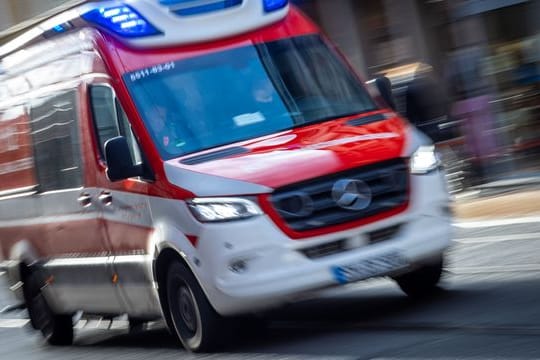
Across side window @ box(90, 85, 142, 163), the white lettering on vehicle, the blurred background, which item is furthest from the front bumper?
the blurred background

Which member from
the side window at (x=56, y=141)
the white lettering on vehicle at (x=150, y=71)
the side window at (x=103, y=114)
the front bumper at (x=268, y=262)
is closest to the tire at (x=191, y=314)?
the front bumper at (x=268, y=262)

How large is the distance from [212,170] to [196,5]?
1.70 m

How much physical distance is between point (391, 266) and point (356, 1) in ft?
59.3

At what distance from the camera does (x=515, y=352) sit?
293 inches

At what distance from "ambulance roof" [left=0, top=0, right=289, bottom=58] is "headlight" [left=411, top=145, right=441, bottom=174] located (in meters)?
1.67

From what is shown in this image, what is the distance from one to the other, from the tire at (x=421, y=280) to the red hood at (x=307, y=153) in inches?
42.8

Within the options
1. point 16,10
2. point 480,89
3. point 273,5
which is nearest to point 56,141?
point 273,5

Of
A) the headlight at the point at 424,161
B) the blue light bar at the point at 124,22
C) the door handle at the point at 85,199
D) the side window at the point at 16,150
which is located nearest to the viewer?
the headlight at the point at 424,161

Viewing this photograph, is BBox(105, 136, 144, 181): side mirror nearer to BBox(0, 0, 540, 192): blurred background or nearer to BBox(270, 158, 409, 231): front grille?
BBox(270, 158, 409, 231): front grille

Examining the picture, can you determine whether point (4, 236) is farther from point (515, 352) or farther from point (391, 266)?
point (515, 352)

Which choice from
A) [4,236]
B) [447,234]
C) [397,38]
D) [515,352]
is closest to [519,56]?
[397,38]

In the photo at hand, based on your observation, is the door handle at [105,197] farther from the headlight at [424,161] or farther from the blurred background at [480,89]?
the blurred background at [480,89]

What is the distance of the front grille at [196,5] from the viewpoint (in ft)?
33.5

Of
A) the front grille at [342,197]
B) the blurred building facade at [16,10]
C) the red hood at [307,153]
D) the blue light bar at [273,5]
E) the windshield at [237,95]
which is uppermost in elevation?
the blurred building facade at [16,10]
